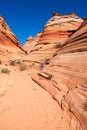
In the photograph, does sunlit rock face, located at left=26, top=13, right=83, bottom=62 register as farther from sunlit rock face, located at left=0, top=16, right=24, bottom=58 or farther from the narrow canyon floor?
the narrow canyon floor

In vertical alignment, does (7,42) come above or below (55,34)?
below

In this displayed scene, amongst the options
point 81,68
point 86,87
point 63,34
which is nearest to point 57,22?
point 63,34

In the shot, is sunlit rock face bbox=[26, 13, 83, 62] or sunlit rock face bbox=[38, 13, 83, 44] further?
sunlit rock face bbox=[38, 13, 83, 44]

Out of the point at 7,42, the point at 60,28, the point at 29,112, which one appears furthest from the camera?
the point at 7,42

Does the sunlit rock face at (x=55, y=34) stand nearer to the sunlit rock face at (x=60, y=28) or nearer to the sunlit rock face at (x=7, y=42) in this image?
the sunlit rock face at (x=60, y=28)

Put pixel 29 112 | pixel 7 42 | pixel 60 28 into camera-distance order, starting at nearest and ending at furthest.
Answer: pixel 29 112 < pixel 60 28 < pixel 7 42

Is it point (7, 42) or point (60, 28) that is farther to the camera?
point (7, 42)

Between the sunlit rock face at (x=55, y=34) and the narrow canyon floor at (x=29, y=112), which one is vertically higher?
the sunlit rock face at (x=55, y=34)

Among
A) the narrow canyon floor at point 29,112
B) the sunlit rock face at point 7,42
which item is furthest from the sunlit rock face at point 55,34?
the narrow canyon floor at point 29,112

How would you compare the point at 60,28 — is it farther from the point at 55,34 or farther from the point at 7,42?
the point at 7,42

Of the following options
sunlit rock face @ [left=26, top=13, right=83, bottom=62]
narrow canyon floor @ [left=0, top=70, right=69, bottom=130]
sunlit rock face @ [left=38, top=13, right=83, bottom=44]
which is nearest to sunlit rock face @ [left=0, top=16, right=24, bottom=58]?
sunlit rock face @ [left=26, top=13, right=83, bottom=62]

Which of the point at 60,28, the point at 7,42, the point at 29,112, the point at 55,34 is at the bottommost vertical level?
the point at 29,112

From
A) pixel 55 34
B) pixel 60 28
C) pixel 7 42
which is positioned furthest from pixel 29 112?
pixel 7 42

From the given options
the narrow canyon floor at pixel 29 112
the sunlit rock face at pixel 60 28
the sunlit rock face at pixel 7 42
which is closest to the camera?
the narrow canyon floor at pixel 29 112
